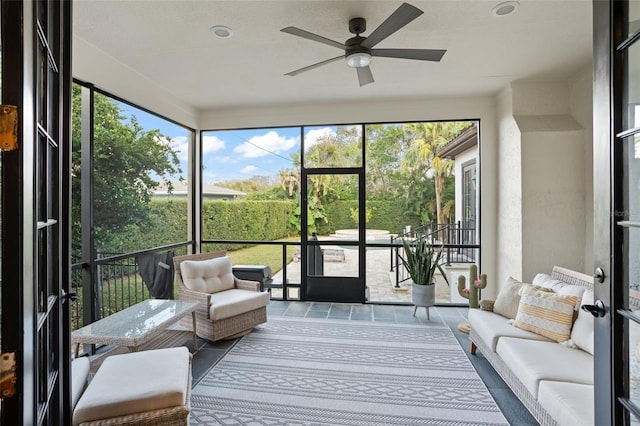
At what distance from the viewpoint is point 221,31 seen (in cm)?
289

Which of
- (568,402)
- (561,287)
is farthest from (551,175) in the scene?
(568,402)

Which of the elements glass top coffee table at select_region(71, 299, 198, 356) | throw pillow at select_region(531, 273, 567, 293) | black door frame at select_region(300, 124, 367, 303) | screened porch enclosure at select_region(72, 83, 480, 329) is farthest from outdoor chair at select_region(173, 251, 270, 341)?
throw pillow at select_region(531, 273, 567, 293)

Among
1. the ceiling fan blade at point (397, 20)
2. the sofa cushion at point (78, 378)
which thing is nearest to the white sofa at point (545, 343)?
the ceiling fan blade at point (397, 20)

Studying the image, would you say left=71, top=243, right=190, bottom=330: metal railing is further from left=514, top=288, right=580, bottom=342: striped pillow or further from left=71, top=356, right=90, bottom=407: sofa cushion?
left=514, top=288, right=580, bottom=342: striped pillow

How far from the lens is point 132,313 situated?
3.14 m

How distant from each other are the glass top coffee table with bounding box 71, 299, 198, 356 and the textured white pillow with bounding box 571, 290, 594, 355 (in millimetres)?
3086

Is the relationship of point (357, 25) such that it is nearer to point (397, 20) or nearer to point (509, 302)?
point (397, 20)

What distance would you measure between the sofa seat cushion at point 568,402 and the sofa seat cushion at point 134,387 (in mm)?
1902

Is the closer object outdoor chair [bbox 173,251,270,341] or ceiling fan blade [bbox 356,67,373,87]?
ceiling fan blade [bbox 356,67,373,87]

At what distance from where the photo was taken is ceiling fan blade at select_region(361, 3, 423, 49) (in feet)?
6.82

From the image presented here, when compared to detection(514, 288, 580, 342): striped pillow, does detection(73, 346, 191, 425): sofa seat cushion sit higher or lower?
lower

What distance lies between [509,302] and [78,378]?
321cm

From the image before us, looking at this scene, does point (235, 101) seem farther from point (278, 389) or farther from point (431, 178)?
point (278, 389)

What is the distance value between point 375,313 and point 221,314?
6.74 ft
